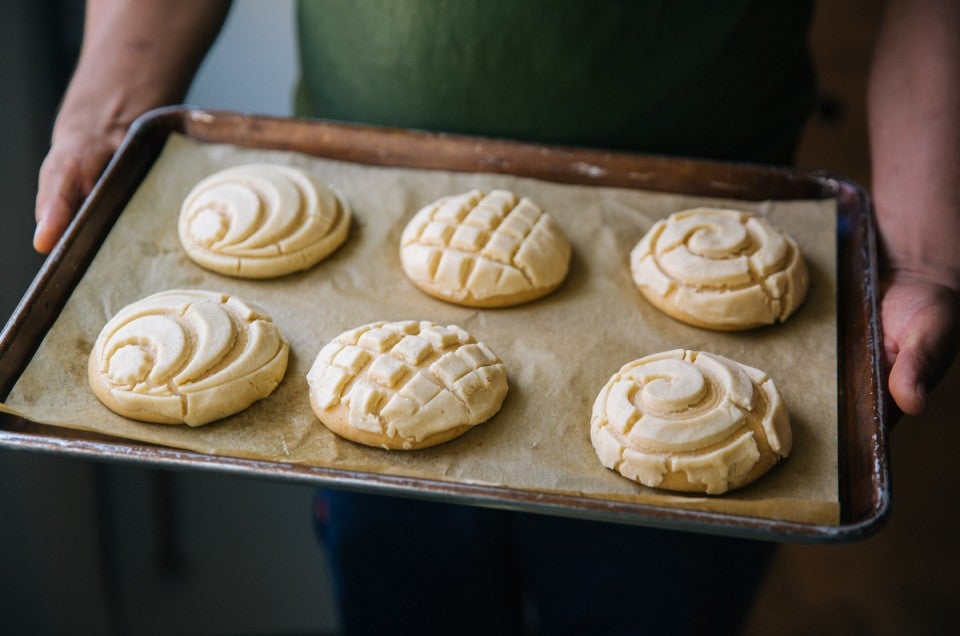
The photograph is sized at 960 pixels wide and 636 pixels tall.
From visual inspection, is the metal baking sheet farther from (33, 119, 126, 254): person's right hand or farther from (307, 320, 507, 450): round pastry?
(307, 320, 507, 450): round pastry

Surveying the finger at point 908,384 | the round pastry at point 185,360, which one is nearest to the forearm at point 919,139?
the finger at point 908,384

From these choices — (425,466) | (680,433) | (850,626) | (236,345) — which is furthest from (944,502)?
(236,345)

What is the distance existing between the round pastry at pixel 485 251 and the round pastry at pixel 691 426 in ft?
1.14

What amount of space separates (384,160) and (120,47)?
68 cm

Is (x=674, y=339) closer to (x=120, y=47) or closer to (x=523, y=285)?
(x=523, y=285)

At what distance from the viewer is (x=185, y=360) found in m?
1.72

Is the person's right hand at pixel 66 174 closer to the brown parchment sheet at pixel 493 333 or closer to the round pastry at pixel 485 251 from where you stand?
the brown parchment sheet at pixel 493 333

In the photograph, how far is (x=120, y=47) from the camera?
2.19 metres

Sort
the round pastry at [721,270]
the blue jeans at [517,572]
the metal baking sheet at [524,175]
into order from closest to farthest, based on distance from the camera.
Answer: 1. the metal baking sheet at [524,175]
2. the round pastry at [721,270]
3. the blue jeans at [517,572]

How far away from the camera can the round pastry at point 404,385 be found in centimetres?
165

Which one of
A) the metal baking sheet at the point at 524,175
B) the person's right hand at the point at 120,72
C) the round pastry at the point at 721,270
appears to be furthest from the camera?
the person's right hand at the point at 120,72

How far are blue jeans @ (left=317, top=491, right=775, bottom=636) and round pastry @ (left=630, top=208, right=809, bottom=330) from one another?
21.6 inches

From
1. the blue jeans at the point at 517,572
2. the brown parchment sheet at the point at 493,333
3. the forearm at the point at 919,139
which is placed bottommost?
the blue jeans at the point at 517,572

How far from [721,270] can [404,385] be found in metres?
0.72
